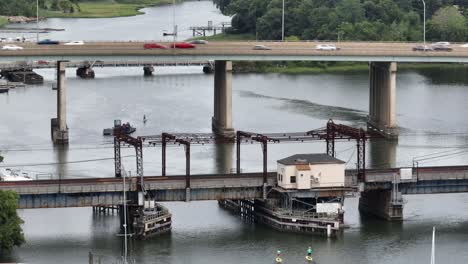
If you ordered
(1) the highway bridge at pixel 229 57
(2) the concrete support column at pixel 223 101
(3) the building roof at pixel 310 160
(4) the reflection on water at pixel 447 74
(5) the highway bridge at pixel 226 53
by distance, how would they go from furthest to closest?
(4) the reflection on water at pixel 447 74, (5) the highway bridge at pixel 226 53, (2) the concrete support column at pixel 223 101, (1) the highway bridge at pixel 229 57, (3) the building roof at pixel 310 160

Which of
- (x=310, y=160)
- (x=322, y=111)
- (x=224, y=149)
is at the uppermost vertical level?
(x=310, y=160)

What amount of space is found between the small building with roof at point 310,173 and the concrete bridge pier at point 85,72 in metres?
62.0

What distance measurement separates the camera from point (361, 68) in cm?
15262

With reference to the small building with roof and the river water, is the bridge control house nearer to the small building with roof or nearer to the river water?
the small building with roof

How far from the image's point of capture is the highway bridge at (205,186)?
83.3 meters

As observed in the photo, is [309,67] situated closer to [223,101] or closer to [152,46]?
[152,46]

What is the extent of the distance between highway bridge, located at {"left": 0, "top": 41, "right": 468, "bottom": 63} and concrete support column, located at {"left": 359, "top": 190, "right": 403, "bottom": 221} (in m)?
27.8

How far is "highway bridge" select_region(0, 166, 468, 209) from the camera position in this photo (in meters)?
83.3

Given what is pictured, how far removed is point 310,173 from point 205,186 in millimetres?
4730

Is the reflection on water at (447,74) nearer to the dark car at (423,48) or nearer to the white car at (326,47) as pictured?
the dark car at (423,48)

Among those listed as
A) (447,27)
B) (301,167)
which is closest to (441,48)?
(301,167)

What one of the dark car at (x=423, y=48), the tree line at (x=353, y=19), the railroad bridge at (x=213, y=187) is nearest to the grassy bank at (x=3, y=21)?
the tree line at (x=353, y=19)

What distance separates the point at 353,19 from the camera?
170 meters

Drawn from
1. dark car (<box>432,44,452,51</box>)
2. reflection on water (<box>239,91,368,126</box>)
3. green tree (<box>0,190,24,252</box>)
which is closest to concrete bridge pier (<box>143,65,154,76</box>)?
reflection on water (<box>239,91,368,126</box>)
